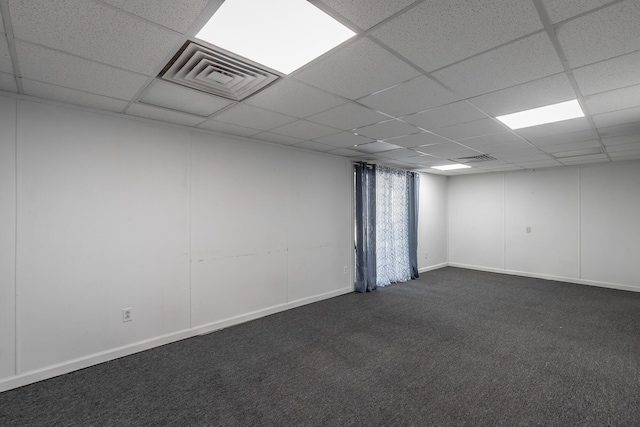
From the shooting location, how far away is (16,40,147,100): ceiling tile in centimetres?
183

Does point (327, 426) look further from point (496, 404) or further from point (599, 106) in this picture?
point (599, 106)

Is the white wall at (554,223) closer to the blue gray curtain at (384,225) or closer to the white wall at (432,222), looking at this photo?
the white wall at (432,222)

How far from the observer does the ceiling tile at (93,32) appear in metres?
1.42

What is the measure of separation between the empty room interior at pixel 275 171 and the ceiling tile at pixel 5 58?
11 mm

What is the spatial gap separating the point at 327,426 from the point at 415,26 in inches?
95.8

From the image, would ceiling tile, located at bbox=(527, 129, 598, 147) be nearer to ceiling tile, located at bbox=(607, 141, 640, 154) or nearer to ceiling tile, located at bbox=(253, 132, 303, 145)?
ceiling tile, located at bbox=(607, 141, 640, 154)

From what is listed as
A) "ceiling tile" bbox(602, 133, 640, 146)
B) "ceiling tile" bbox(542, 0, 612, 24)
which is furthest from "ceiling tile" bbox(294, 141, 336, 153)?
"ceiling tile" bbox(602, 133, 640, 146)

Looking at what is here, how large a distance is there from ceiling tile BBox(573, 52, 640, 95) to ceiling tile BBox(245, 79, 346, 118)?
5.57 ft

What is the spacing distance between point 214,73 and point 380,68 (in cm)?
114

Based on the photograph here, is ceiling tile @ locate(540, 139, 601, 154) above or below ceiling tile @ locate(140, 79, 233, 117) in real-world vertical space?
below

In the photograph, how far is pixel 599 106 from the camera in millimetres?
2639

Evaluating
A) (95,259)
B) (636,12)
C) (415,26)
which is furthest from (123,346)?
(636,12)

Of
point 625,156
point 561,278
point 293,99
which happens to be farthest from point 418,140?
point 561,278

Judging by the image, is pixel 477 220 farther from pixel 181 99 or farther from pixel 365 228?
pixel 181 99
